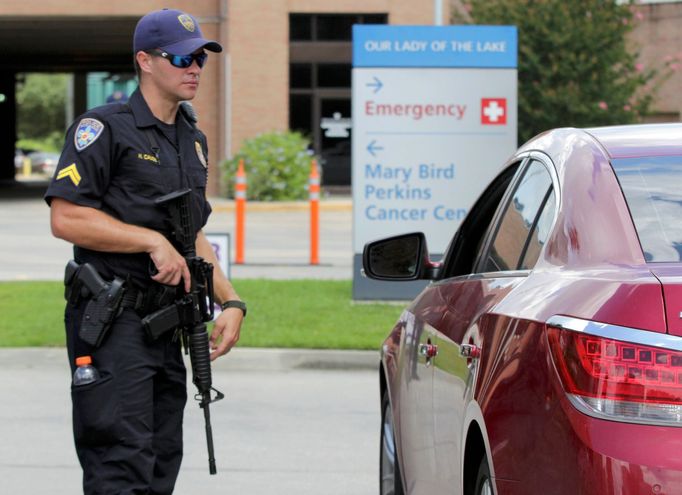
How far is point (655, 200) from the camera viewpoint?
335cm

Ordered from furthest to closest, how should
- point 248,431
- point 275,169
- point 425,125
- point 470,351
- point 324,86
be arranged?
point 324,86, point 275,169, point 425,125, point 248,431, point 470,351

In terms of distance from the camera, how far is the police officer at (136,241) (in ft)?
14.3

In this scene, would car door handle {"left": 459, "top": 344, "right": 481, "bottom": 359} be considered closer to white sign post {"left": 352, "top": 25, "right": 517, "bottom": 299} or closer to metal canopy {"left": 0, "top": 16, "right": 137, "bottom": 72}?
white sign post {"left": 352, "top": 25, "right": 517, "bottom": 299}

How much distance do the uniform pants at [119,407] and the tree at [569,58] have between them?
26783 millimetres

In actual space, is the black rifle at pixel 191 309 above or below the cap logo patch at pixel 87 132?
below

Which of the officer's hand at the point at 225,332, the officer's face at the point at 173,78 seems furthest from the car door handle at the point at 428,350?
the officer's face at the point at 173,78

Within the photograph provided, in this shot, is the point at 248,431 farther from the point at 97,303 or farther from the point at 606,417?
the point at 606,417

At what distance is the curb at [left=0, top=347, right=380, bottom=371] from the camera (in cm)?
1029

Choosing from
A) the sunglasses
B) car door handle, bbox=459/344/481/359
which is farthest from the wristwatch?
car door handle, bbox=459/344/481/359

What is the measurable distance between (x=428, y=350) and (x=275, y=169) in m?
27.2

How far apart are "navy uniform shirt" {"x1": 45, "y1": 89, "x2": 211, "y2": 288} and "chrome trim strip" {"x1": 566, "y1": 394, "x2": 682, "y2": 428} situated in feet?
6.53

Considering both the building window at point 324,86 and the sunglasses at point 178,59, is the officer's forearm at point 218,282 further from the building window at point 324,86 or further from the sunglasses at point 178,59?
the building window at point 324,86

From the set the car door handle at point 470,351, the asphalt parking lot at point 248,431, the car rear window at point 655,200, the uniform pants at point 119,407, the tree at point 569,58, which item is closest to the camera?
the car rear window at point 655,200

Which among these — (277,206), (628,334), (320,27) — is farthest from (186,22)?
(320,27)
